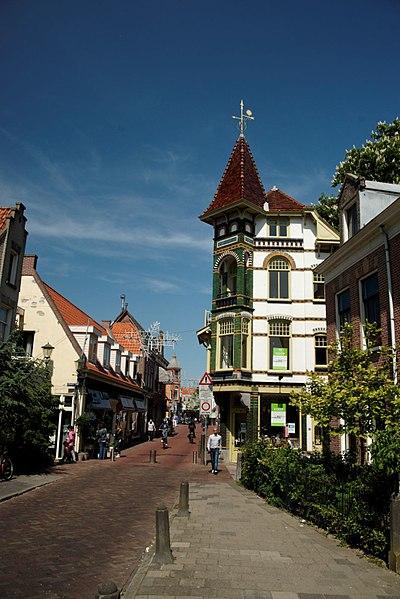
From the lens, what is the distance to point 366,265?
1590cm

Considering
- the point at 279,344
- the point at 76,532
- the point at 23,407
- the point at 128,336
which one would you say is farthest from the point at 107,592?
the point at 128,336

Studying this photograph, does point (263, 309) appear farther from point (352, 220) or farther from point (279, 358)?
point (352, 220)

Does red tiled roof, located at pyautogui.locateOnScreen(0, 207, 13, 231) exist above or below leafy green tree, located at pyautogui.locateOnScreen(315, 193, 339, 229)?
below

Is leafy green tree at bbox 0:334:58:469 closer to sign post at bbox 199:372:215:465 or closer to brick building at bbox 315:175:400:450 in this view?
sign post at bbox 199:372:215:465

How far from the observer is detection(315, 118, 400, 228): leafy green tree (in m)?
24.3

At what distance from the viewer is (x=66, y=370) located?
25094 millimetres

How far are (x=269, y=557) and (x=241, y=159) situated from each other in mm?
25848

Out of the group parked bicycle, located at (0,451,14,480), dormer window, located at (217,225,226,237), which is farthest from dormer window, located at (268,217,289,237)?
Result: parked bicycle, located at (0,451,14,480)

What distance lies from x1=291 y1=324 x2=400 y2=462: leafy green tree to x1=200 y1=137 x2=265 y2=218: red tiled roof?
18.4 meters

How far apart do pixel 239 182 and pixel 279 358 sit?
10.5 m

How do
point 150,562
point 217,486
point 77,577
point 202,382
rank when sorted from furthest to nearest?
1. point 202,382
2. point 217,486
3. point 150,562
4. point 77,577

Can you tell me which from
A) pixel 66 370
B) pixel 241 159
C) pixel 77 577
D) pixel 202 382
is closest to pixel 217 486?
pixel 202 382

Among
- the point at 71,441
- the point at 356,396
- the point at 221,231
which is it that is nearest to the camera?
the point at 356,396

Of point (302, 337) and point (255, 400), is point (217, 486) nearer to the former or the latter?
point (255, 400)
